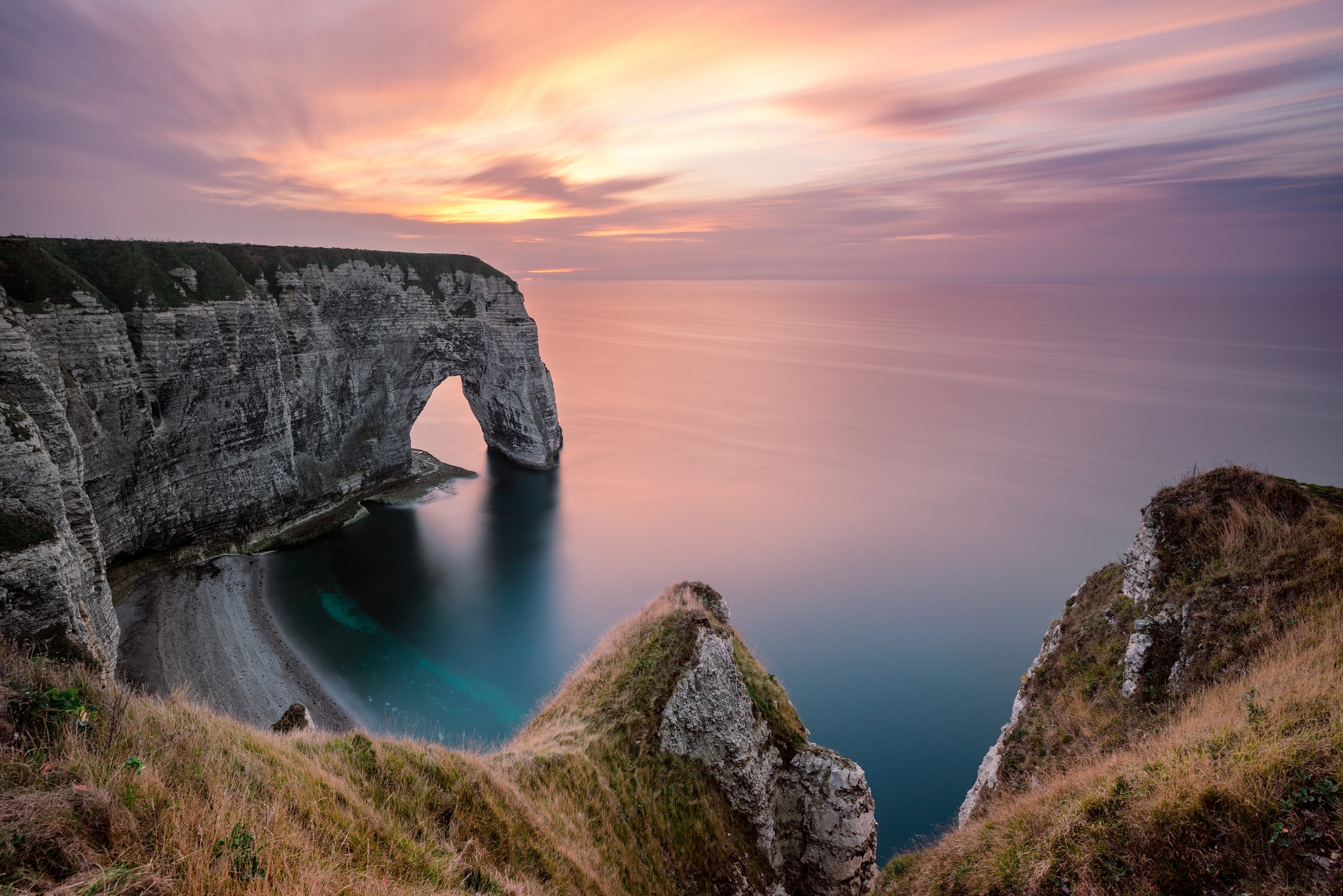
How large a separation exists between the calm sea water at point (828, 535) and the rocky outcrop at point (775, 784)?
7.94 metres

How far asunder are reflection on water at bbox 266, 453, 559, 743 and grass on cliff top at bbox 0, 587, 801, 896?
32.5 feet

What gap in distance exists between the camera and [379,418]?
43281 millimetres

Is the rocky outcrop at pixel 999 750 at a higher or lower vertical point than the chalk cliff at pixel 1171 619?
lower

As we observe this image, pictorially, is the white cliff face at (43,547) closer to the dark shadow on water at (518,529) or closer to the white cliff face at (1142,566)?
the dark shadow on water at (518,529)

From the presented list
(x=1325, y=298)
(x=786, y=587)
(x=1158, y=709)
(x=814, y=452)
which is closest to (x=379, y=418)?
(x=786, y=587)

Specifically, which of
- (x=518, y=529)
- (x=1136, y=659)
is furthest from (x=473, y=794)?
(x=518, y=529)

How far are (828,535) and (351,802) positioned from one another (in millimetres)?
35868

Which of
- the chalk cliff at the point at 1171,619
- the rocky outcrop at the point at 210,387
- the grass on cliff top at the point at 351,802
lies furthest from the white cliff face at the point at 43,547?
the chalk cliff at the point at 1171,619

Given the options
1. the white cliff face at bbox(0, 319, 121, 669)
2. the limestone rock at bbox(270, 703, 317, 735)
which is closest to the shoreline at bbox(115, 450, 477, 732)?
the white cliff face at bbox(0, 319, 121, 669)

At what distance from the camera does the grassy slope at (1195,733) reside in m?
6.23

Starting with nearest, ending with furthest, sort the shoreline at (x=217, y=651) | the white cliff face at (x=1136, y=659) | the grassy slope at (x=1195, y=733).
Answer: the grassy slope at (x=1195, y=733) < the white cliff face at (x=1136, y=659) < the shoreline at (x=217, y=651)

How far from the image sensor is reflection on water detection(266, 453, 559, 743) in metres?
24.5

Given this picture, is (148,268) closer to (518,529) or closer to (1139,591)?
(518,529)

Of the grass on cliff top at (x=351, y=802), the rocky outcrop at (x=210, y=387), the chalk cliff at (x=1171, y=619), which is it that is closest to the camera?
the grass on cliff top at (x=351, y=802)
